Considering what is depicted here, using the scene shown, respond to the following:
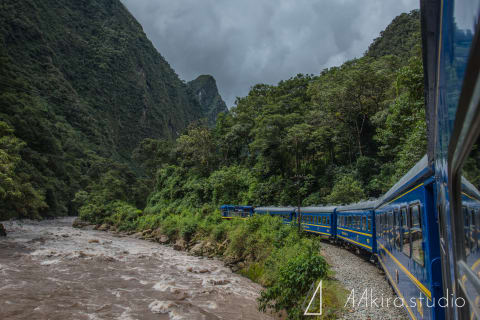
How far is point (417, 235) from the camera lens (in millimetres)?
4660

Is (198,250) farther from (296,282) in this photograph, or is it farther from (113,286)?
(296,282)

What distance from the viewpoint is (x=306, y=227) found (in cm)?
2123

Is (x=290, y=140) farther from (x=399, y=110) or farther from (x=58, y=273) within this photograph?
(x=58, y=273)

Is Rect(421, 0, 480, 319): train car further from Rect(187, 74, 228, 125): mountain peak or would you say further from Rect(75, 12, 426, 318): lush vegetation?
Rect(187, 74, 228, 125): mountain peak

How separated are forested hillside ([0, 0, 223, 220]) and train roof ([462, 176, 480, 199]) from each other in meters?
22.1

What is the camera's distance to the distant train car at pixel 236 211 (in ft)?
95.0

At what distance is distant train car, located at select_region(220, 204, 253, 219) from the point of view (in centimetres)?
2894

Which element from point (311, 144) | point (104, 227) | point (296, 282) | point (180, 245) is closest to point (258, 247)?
point (296, 282)

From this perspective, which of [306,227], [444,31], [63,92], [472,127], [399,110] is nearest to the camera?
[472,127]

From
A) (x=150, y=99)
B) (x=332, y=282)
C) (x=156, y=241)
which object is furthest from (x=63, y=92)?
(x=332, y=282)

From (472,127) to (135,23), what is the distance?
153561mm

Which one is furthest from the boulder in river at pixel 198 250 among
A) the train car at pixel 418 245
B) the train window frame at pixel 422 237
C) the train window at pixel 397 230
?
the train window frame at pixel 422 237

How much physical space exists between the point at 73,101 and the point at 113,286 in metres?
70.8

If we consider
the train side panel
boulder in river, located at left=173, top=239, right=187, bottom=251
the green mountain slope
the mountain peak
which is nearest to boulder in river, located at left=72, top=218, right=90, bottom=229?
boulder in river, located at left=173, top=239, right=187, bottom=251
